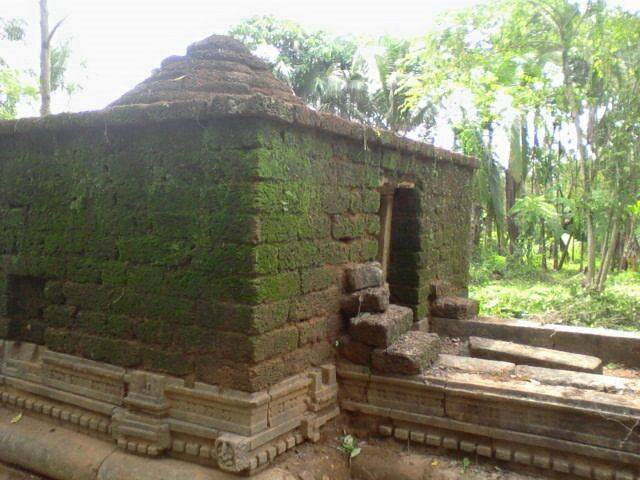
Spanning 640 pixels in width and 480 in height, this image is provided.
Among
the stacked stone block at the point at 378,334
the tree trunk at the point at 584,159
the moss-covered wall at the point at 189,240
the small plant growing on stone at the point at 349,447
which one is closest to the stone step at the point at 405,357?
the stacked stone block at the point at 378,334

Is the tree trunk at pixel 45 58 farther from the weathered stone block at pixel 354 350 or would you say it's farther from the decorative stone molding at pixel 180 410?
the weathered stone block at pixel 354 350

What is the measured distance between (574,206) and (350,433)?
7.21m

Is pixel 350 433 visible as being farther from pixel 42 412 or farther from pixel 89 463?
pixel 42 412

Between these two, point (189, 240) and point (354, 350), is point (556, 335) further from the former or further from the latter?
point (189, 240)

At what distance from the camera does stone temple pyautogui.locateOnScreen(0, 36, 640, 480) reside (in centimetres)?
329

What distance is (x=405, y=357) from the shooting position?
382 centimetres

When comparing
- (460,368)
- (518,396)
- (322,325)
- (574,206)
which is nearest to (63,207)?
(322,325)

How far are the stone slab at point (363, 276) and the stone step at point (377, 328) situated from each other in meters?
0.24

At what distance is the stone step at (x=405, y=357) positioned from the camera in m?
3.83

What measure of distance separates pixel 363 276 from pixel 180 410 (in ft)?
5.47

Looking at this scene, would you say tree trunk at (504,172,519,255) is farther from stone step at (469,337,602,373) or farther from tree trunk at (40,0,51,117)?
tree trunk at (40,0,51,117)

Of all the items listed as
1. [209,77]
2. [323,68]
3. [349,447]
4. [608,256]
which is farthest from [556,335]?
[323,68]

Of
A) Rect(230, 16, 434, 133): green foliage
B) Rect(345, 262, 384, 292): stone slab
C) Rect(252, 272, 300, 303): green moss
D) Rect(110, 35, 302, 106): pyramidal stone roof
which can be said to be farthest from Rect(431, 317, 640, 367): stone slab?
Rect(230, 16, 434, 133): green foliage

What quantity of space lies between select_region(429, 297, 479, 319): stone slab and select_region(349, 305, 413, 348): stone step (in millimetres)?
1417
